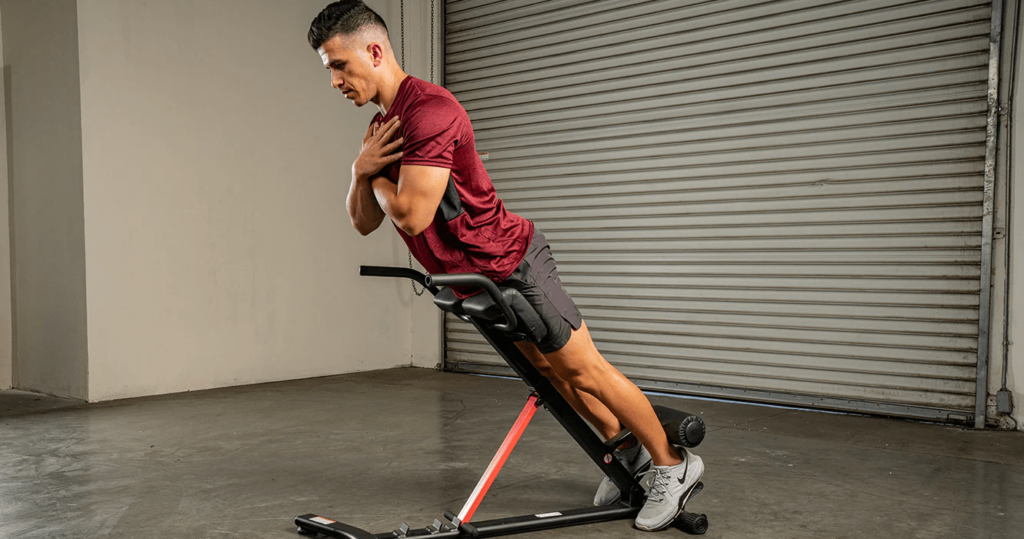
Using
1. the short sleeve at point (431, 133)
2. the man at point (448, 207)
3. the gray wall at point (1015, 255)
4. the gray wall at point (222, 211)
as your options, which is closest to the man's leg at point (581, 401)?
the man at point (448, 207)

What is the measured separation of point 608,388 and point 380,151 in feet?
3.18

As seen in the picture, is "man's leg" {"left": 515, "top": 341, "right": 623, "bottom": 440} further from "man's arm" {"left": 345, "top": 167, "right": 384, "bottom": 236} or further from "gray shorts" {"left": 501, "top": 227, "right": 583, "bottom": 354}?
"man's arm" {"left": 345, "top": 167, "right": 384, "bottom": 236}

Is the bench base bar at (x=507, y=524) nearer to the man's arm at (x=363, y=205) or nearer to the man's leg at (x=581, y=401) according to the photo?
the man's leg at (x=581, y=401)

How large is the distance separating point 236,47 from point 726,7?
3.32 meters

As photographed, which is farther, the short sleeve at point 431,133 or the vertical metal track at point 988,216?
the vertical metal track at point 988,216

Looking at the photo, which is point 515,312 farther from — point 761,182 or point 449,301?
point 761,182

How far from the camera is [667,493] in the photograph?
2.53 m

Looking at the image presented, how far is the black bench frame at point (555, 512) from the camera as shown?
2357mm

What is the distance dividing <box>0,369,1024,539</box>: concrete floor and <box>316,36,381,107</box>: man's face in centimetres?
135

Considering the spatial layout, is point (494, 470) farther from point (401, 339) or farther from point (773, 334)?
point (401, 339)

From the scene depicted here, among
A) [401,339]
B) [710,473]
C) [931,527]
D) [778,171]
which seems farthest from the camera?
[401,339]

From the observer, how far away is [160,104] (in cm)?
531

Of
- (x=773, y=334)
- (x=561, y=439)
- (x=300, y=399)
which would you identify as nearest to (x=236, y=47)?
(x=300, y=399)

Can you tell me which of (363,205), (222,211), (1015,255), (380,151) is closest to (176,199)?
(222,211)
